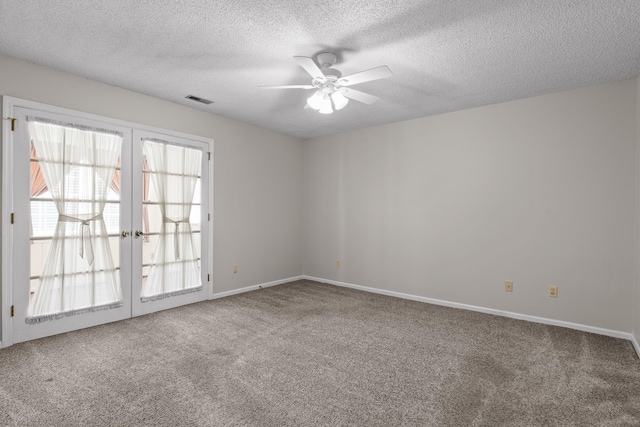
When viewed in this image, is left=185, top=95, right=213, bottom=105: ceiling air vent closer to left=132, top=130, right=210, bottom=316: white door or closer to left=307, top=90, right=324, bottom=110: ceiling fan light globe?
left=132, top=130, right=210, bottom=316: white door

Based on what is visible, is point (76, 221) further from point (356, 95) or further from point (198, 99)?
point (356, 95)

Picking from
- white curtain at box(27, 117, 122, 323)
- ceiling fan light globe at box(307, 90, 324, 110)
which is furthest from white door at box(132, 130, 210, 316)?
ceiling fan light globe at box(307, 90, 324, 110)

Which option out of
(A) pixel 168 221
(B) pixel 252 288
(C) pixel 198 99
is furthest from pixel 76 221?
(B) pixel 252 288

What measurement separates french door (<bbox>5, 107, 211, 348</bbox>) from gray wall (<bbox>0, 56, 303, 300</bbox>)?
0.19m

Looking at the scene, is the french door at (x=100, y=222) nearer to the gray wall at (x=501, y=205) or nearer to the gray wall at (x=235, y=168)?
the gray wall at (x=235, y=168)

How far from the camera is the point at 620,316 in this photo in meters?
3.21

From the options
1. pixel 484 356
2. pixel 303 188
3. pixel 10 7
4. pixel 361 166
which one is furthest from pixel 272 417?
pixel 303 188

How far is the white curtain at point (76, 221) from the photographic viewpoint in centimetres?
307

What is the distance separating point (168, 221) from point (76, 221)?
0.95 meters

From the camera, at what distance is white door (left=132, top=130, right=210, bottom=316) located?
12.3 feet

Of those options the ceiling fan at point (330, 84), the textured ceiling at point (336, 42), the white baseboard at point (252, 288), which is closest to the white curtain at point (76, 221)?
the textured ceiling at point (336, 42)

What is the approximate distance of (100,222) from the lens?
3.41m

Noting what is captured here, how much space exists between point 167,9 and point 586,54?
3.22m

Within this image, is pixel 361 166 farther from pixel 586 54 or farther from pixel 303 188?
pixel 586 54
